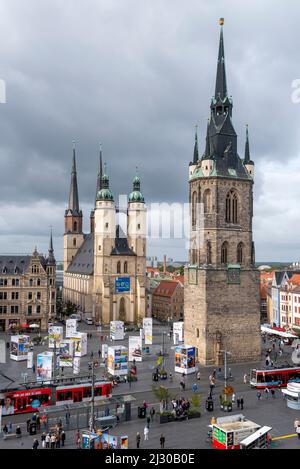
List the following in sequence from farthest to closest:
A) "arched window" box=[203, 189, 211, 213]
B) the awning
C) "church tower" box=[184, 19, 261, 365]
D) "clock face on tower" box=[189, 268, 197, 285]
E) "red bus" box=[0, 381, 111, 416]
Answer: "arched window" box=[203, 189, 211, 213] < "clock face on tower" box=[189, 268, 197, 285] < "church tower" box=[184, 19, 261, 365] < "red bus" box=[0, 381, 111, 416] < the awning

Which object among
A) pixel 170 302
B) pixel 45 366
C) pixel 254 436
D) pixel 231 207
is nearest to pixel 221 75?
pixel 231 207

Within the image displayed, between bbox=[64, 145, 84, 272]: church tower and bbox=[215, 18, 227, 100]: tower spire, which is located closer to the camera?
bbox=[215, 18, 227, 100]: tower spire

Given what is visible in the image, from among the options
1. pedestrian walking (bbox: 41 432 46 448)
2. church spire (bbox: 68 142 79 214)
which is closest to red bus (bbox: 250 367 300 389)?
pedestrian walking (bbox: 41 432 46 448)

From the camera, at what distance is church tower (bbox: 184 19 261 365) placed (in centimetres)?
4747

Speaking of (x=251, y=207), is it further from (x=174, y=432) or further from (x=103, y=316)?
(x=103, y=316)

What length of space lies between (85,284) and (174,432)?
213 feet

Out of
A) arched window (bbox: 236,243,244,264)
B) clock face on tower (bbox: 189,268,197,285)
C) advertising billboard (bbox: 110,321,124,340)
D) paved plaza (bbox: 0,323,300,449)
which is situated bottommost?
paved plaza (bbox: 0,323,300,449)

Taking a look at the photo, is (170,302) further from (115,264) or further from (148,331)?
(148,331)

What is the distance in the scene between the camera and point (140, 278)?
8388 cm

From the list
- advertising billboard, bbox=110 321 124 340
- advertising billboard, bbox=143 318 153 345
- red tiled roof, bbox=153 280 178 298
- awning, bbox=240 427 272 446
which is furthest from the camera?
red tiled roof, bbox=153 280 178 298

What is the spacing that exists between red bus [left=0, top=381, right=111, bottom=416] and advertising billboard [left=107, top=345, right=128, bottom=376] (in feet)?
25.6

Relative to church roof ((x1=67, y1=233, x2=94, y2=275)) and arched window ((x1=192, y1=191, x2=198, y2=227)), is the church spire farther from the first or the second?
arched window ((x1=192, y1=191, x2=198, y2=227))

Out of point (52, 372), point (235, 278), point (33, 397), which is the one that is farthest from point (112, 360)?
point (235, 278)
